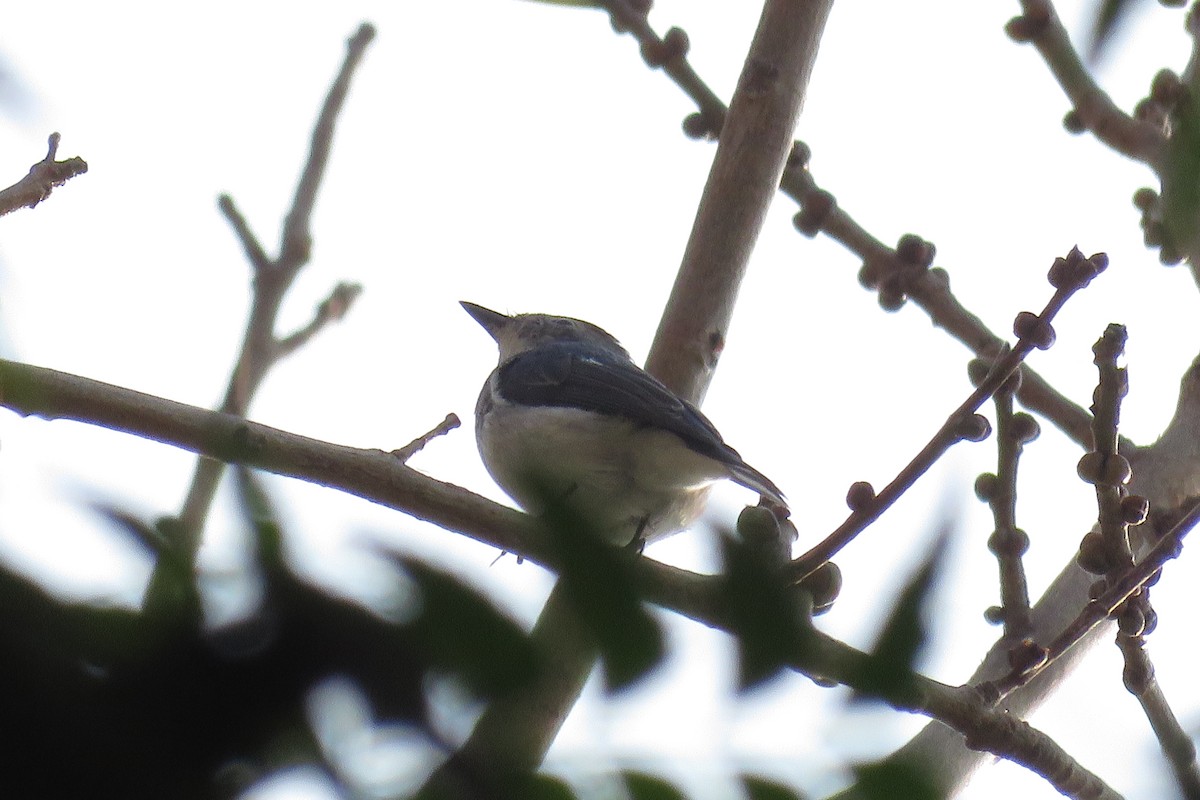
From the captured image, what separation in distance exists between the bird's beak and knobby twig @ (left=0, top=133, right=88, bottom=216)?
387 centimetres

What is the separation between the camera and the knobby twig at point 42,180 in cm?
228

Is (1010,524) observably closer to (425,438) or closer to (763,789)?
(425,438)

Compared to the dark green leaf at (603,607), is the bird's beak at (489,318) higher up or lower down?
higher up

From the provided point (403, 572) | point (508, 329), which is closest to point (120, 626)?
point (403, 572)

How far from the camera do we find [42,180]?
234 centimetres

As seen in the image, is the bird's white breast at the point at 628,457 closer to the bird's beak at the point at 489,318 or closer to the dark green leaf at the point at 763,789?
A: the bird's beak at the point at 489,318

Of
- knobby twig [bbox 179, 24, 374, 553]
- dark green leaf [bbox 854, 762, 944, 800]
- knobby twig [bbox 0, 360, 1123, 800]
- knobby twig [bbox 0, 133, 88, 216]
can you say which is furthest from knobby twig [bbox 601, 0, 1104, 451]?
dark green leaf [bbox 854, 762, 944, 800]

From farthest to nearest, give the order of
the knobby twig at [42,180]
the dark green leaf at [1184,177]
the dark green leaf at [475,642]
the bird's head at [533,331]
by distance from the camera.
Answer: the bird's head at [533,331] → the knobby twig at [42,180] → the dark green leaf at [1184,177] → the dark green leaf at [475,642]

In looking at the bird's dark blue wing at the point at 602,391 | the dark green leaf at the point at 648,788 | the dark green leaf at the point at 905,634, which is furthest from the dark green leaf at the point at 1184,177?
the bird's dark blue wing at the point at 602,391

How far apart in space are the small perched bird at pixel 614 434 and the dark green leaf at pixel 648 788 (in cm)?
271

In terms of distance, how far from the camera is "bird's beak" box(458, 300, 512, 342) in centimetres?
626

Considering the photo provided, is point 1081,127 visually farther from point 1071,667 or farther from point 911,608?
point 911,608

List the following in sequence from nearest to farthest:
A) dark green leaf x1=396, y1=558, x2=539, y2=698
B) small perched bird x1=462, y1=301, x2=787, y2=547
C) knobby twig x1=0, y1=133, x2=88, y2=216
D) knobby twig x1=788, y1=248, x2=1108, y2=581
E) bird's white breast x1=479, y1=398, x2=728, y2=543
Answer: dark green leaf x1=396, y1=558, x2=539, y2=698, knobby twig x1=788, y1=248, x2=1108, y2=581, knobby twig x1=0, y1=133, x2=88, y2=216, small perched bird x1=462, y1=301, x2=787, y2=547, bird's white breast x1=479, y1=398, x2=728, y2=543

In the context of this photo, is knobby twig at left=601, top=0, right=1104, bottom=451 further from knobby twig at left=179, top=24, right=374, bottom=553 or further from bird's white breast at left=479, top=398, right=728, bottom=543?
knobby twig at left=179, top=24, right=374, bottom=553
